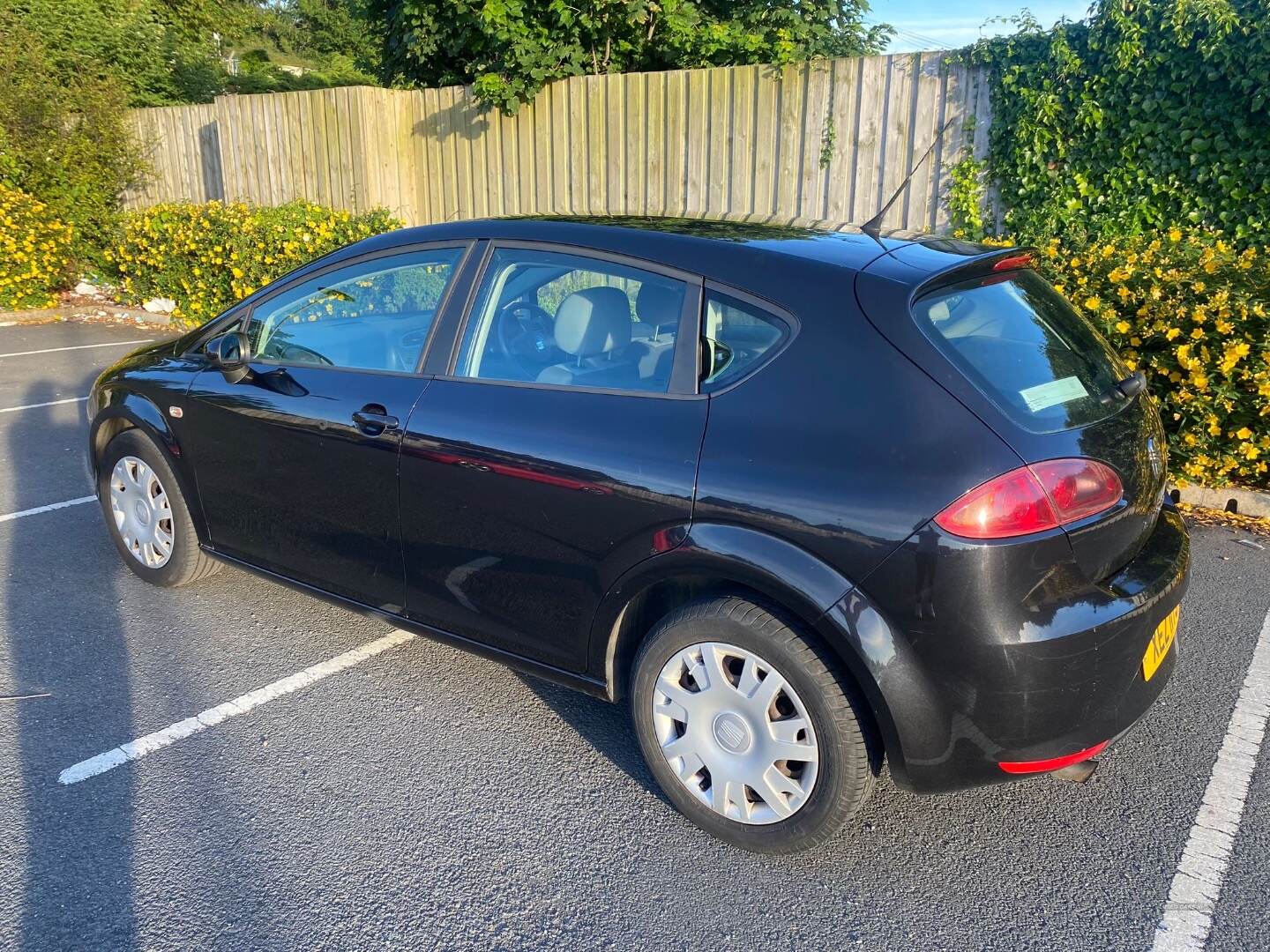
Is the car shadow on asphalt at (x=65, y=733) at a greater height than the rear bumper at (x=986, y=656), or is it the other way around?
the rear bumper at (x=986, y=656)

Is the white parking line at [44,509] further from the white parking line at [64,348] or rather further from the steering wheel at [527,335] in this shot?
the white parking line at [64,348]

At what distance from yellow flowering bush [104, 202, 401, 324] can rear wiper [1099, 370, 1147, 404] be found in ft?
25.1

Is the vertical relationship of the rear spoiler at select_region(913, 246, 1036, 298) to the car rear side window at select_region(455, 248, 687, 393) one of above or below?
above

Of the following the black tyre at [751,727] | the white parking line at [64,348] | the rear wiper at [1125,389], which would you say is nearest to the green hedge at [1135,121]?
the rear wiper at [1125,389]

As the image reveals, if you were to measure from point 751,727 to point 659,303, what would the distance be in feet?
4.02

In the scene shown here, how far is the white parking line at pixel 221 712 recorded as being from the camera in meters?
3.17

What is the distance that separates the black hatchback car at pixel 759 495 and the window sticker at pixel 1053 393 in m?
0.02

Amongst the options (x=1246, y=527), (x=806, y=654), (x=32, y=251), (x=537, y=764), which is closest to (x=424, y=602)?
(x=537, y=764)

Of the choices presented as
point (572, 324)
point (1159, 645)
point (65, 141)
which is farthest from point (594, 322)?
point (65, 141)

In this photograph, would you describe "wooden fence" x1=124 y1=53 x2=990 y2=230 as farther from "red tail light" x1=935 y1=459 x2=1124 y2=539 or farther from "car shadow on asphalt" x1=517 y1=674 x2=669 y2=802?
"red tail light" x1=935 y1=459 x2=1124 y2=539

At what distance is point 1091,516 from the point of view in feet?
8.17

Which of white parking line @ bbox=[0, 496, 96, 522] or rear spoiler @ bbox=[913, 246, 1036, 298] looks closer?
rear spoiler @ bbox=[913, 246, 1036, 298]

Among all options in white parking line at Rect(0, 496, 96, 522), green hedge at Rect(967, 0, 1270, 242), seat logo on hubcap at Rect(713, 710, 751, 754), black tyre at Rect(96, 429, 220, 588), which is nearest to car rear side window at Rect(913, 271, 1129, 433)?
seat logo on hubcap at Rect(713, 710, 751, 754)

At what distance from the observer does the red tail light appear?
2330mm
